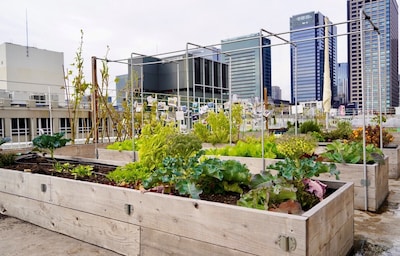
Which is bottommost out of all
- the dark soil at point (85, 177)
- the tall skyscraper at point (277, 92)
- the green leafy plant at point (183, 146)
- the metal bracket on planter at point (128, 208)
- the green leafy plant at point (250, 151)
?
the metal bracket on planter at point (128, 208)

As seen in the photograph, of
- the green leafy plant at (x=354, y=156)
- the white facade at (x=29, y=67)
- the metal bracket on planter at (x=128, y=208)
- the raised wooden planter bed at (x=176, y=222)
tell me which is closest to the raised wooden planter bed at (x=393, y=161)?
the green leafy plant at (x=354, y=156)

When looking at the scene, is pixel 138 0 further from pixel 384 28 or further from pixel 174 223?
pixel 174 223

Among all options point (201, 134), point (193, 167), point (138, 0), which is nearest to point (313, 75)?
point (201, 134)

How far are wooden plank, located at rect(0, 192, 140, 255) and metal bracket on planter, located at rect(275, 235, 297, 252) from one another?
103 cm

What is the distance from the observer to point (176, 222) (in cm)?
204

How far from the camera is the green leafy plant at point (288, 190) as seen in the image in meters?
1.92

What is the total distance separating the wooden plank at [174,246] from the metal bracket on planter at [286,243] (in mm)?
97

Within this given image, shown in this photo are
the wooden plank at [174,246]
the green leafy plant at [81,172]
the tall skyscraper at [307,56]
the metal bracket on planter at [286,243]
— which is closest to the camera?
the metal bracket on planter at [286,243]

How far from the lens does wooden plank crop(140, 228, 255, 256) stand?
1859 millimetres

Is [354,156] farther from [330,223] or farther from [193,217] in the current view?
[193,217]

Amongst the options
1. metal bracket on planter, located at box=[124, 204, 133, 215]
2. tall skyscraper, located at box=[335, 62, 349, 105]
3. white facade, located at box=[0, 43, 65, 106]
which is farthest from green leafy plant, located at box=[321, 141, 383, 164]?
white facade, located at box=[0, 43, 65, 106]

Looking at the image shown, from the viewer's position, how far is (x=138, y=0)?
677 centimetres

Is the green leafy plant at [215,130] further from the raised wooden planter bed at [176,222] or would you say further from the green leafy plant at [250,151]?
the raised wooden planter bed at [176,222]

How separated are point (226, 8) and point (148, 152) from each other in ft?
16.7
